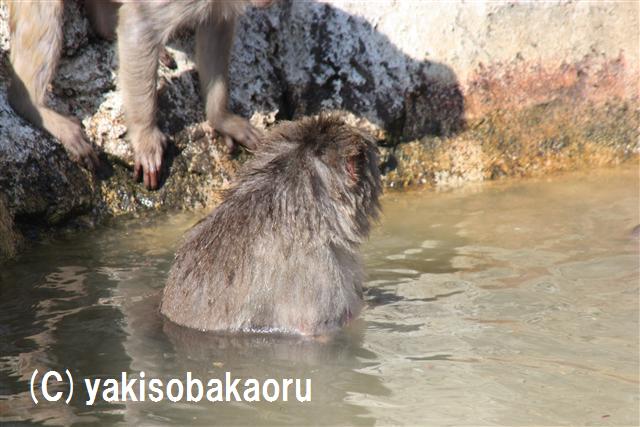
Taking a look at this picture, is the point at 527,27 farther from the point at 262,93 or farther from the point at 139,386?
the point at 139,386

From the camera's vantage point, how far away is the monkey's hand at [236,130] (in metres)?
6.79

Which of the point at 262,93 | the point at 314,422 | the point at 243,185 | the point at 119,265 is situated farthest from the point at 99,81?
the point at 314,422

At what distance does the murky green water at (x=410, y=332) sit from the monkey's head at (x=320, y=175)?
50 cm

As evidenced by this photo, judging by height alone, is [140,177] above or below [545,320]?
above

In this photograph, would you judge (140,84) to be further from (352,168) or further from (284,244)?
(284,244)

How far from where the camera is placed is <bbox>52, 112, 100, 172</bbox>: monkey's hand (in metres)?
6.28

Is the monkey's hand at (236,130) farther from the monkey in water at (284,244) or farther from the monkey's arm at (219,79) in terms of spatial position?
the monkey in water at (284,244)

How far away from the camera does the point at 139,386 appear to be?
4.06 metres

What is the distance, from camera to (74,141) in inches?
248

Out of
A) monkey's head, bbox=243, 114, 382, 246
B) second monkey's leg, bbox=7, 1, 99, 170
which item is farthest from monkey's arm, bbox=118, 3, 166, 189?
monkey's head, bbox=243, 114, 382, 246

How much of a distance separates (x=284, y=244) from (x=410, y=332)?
0.73 m

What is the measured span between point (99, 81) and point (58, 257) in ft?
4.74

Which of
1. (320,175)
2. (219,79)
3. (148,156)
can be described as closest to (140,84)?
(148,156)

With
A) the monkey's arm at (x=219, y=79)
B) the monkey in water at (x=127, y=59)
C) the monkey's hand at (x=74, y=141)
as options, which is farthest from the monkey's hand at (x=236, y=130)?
the monkey's hand at (x=74, y=141)
